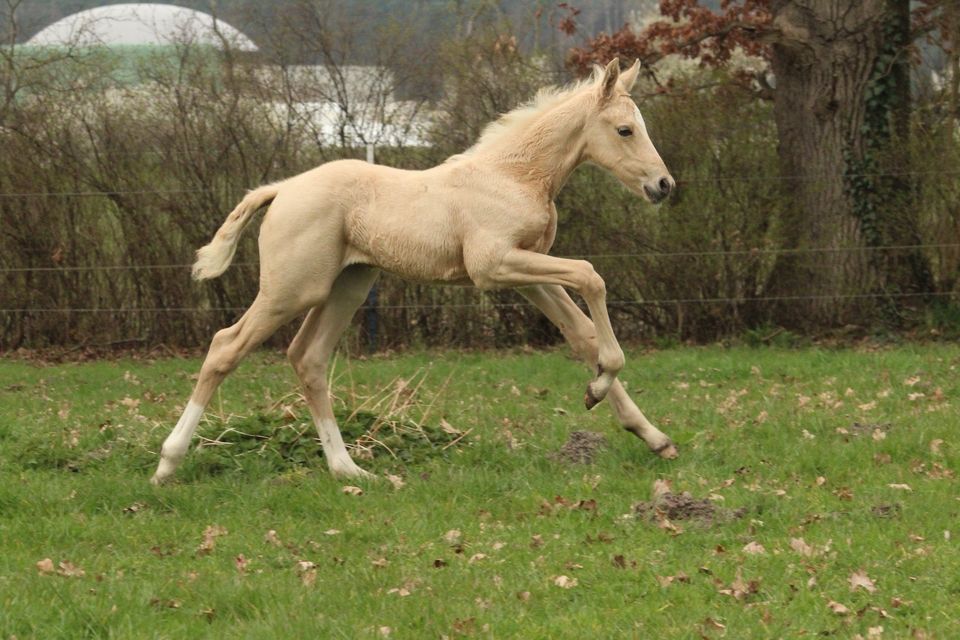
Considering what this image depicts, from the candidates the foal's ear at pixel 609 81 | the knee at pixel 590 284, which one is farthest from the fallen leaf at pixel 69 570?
the foal's ear at pixel 609 81

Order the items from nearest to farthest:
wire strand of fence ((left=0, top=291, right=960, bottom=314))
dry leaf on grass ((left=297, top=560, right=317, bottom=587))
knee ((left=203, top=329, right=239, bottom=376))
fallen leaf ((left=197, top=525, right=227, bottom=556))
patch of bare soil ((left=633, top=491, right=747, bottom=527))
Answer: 1. dry leaf on grass ((left=297, top=560, right=317, bottom=587))
2. fallen leaf ((left=197, top=525, right=227, bottom=556))
3. patch of bare soil ((left=633, top=491, right=747, bottom=527))
4. knee ((left=203, top=329, right=239, bottom=376))
5. wire strand of fence ((left=0, top=291, right=960, bottom=314))

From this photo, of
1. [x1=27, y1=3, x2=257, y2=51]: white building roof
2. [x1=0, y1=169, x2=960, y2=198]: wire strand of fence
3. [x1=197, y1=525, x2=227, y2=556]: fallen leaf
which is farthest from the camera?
[x1=27, y1=3, x2=257, y2=51]: white building roof

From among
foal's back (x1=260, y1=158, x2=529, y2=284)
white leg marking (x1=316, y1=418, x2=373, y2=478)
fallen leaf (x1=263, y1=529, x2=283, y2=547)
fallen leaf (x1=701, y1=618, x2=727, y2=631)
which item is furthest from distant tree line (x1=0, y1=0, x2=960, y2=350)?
fallen leaf (x1=701, y1=618, x2=727, y2=631)

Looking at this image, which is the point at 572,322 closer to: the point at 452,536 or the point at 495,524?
the point at 495,524

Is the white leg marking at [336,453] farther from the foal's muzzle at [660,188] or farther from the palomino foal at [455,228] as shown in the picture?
the foal's muzzle at [660,188]

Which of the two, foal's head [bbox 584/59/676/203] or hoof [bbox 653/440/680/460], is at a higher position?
foal's head [bbox 584/59/676/203]

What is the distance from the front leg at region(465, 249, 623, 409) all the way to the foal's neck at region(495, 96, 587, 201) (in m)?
0.54

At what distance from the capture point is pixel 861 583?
517cm

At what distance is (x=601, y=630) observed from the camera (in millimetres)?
4801

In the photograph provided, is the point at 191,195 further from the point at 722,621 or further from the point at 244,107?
the point at 722,621

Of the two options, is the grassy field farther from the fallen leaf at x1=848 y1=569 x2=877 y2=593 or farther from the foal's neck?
the foal's neck

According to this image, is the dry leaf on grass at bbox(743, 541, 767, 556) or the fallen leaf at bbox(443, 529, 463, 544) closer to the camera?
the dry leaf on grass at bbox(743, 541, 767, 556)

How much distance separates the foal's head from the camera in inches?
290

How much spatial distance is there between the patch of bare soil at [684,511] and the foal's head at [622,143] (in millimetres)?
1870
